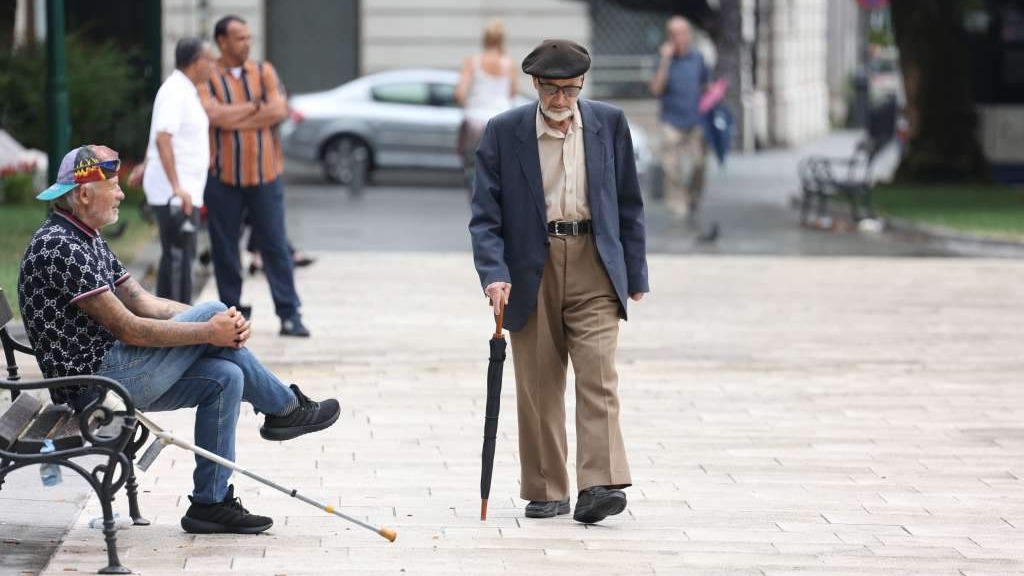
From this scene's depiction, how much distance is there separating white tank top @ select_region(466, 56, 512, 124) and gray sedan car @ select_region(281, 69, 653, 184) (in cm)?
451

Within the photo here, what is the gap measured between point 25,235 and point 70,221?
1029 centimetres

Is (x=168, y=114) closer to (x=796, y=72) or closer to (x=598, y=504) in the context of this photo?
(x=598, y=504)

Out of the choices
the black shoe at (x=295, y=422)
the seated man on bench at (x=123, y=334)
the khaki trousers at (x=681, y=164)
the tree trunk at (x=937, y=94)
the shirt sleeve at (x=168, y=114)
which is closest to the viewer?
the seated man on bench at (x=123, y=334)

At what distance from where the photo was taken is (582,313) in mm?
6930

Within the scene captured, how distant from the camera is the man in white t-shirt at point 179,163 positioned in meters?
10.7

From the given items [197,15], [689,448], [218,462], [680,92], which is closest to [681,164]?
[680,92]

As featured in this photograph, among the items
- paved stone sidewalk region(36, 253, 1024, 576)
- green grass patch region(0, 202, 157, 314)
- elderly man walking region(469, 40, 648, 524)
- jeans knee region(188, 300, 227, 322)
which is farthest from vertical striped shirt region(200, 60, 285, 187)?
jeans knee region(188, 300, 227, 322)

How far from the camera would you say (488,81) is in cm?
1916

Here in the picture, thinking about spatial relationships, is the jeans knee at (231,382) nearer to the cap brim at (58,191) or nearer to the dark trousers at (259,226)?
the cap brim at (58,191)

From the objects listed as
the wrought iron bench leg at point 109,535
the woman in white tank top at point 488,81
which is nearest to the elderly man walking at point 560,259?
the wrought iron bench leg at point 109,535

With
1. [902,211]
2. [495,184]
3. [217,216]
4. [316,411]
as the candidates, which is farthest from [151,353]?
[902,211]

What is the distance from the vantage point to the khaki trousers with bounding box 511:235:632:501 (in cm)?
688

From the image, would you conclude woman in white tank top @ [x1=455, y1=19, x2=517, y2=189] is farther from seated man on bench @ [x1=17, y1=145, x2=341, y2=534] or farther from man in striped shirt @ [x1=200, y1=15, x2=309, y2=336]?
seated man on bench @ [x1=17, y1=145, x2=341, y2=534]

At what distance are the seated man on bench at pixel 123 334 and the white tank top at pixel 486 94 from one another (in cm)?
1268
